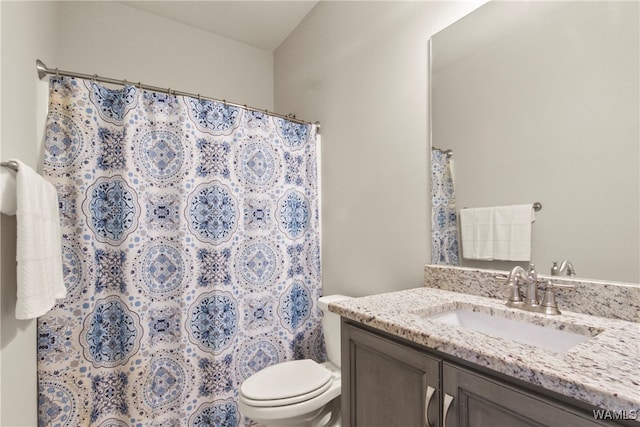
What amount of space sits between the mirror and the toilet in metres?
0.87

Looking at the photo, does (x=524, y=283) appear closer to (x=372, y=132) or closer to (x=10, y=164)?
(x=372, y=132)

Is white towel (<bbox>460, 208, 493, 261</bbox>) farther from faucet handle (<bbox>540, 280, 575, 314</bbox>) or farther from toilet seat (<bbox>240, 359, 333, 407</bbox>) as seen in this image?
toilet seat (<bbox>240, 359, 333, 407</bbox>)

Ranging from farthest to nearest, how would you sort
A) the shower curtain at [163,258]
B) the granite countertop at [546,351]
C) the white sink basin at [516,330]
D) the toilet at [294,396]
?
the shower curtain at [163,258], the toilet at [294,396], the white sink basin at [516,330], the granite countertop at [546,351]

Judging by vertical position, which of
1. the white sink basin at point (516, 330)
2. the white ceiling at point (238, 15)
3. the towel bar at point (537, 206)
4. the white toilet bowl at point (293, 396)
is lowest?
the white toilet bowl at point (293, 396)

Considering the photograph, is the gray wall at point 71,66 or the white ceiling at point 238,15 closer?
the gray wall at point 71,66

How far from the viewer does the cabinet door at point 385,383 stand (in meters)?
0.75

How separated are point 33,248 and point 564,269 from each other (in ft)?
5.75

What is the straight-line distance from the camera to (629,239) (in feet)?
2.84

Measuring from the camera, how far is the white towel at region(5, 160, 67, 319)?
1.00m

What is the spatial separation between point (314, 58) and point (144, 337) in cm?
204

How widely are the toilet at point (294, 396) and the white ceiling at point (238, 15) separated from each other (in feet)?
6.74

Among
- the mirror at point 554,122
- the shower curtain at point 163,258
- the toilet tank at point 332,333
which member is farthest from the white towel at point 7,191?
the mirror at point 554,122

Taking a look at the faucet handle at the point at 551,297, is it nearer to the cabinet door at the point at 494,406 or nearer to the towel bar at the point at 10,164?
the cabinet door at the point at 494,406

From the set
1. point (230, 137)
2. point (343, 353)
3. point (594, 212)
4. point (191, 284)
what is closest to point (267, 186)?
point (230, 137)
